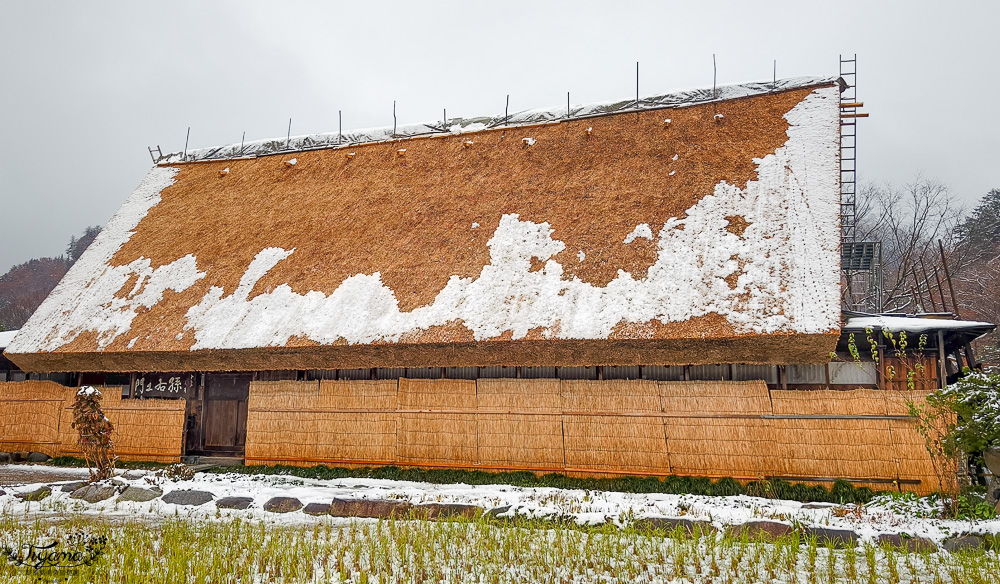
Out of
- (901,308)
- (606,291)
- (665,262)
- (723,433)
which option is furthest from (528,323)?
(901,308)

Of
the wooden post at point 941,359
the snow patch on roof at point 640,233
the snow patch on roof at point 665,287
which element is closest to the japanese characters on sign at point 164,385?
the snow patch on roof at point 665,287

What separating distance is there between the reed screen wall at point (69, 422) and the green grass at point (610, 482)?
5.45 feet

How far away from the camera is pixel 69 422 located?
40.5 ft

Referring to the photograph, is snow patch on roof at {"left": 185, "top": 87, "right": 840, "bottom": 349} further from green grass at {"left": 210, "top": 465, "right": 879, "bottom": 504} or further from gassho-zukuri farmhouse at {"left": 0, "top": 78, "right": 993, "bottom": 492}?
green grass at {"left": 210, "top": 465, "right": 879, "bottom": 504}

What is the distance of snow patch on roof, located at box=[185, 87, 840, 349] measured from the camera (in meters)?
8.27

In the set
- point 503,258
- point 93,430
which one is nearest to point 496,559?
point 503,258

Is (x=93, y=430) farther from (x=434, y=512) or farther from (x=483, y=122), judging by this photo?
(x=483, y=122)

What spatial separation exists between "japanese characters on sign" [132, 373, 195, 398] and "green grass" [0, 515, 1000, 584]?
645cm

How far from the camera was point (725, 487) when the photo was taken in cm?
824

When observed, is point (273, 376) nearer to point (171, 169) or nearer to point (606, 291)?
point (606, 291)

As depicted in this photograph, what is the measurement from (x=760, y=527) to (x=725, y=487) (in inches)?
107

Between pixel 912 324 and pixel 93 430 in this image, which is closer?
pixel 912 324

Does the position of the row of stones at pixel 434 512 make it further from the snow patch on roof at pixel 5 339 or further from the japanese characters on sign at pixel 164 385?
the snow patch on roof at pixel 5 339

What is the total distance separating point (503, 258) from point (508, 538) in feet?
17.9
